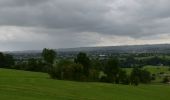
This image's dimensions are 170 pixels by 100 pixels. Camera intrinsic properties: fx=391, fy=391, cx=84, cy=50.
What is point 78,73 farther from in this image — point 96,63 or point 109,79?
point 96,63

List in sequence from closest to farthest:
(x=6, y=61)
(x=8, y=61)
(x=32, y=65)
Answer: (x=32, y=65), (x=6, y=61), (x=8, y=61)

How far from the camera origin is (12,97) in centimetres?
3809

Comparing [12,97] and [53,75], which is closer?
[12,97]

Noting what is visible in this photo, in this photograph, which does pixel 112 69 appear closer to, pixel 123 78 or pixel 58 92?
pixel 123 78

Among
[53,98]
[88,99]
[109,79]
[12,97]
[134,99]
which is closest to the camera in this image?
[12,97]

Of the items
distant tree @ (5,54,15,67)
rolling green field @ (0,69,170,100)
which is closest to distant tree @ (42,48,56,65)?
distant tree @ (5,54,15,67)

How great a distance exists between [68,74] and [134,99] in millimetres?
38630

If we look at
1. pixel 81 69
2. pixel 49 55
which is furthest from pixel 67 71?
pixel 49 55

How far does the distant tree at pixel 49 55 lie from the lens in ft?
389

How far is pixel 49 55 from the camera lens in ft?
395

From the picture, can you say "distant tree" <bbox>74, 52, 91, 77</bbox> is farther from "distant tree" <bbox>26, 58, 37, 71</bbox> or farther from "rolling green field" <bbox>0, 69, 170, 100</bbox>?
"rolling green field" <bbox>0, 69, 170, 100</bbox>

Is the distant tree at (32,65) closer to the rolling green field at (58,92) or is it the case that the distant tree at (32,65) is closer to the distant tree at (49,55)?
the distant tree at (49,55)

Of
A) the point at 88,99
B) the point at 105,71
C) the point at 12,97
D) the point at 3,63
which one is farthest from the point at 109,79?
the point at 12,97

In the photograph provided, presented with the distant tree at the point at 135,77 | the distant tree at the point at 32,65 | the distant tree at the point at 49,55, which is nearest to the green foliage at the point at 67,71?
the distant tree at the point at 135,77
